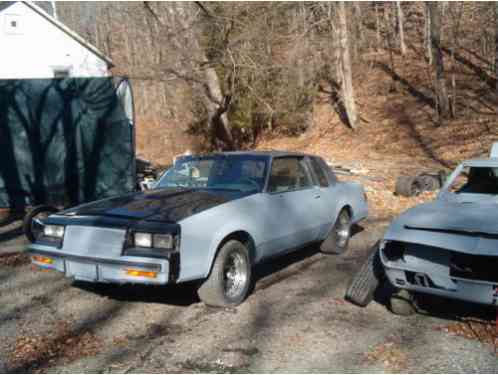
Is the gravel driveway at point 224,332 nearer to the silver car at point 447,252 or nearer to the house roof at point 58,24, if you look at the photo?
the silver car at point 447,252

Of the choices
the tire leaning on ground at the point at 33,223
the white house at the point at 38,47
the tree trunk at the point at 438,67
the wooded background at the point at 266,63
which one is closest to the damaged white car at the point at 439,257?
the tire leaning on ground at the point at 33,223

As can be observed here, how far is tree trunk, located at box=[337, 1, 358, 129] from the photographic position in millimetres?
23281

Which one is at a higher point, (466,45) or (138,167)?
(466,45)

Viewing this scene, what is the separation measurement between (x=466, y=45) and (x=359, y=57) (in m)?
6.10

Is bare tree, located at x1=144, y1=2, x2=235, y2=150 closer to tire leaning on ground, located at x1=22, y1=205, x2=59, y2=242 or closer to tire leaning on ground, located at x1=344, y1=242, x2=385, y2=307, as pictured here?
tire leaning on ground, located at x1=22, y1=205, x2=59, y2=242

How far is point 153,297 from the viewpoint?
5688 millimetres

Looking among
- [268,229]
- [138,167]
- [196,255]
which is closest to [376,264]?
[268,229]

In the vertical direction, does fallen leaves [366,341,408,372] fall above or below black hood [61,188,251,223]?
below

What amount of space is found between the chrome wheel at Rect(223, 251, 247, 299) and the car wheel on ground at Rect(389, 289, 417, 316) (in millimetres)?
1474

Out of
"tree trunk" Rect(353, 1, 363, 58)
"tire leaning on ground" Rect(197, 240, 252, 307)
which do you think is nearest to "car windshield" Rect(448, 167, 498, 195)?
"tire leaning on ground" Rect(197, 240, 252, 307)

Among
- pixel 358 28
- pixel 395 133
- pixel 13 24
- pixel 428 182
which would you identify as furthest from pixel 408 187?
pixel 358 28

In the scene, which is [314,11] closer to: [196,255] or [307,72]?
[307,72]

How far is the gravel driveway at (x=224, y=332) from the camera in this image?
4051mm

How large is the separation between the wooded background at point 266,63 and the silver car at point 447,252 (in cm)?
1592
